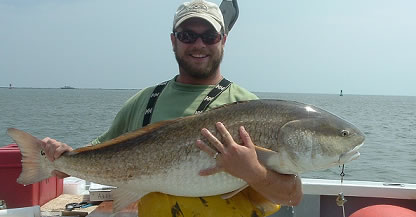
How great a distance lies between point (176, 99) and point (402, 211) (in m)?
2.66

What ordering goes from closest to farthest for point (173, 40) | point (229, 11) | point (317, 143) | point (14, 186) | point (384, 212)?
point (317, 143) → point (173, 40) → point (384, 212) → point (14, 186) → point (229, 11)

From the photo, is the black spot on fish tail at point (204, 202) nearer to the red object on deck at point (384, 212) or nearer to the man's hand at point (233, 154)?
the man's hand at point (233, 154)

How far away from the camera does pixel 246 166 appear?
8.80 ft

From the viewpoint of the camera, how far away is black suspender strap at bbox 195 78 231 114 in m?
3.24

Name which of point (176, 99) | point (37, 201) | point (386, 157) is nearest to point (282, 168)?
point (176, 99)

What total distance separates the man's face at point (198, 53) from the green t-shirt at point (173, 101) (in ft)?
0.41

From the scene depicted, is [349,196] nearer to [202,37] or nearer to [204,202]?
[204,202]

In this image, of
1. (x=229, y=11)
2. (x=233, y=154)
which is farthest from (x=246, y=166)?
(x=229, y=11)

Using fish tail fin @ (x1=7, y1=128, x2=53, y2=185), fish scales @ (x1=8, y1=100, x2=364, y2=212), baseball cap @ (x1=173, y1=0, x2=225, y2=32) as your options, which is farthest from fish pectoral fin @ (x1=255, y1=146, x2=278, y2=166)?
fish tail fin @ (x1=7, y1=128, x2=53, y2=185)

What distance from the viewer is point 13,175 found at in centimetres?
552

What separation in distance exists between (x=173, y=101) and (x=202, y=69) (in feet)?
1.11

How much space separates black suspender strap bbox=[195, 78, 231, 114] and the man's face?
123 millimetres

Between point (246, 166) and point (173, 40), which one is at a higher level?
point (173, 40)

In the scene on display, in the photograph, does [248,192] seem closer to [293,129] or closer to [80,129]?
[293,129]
